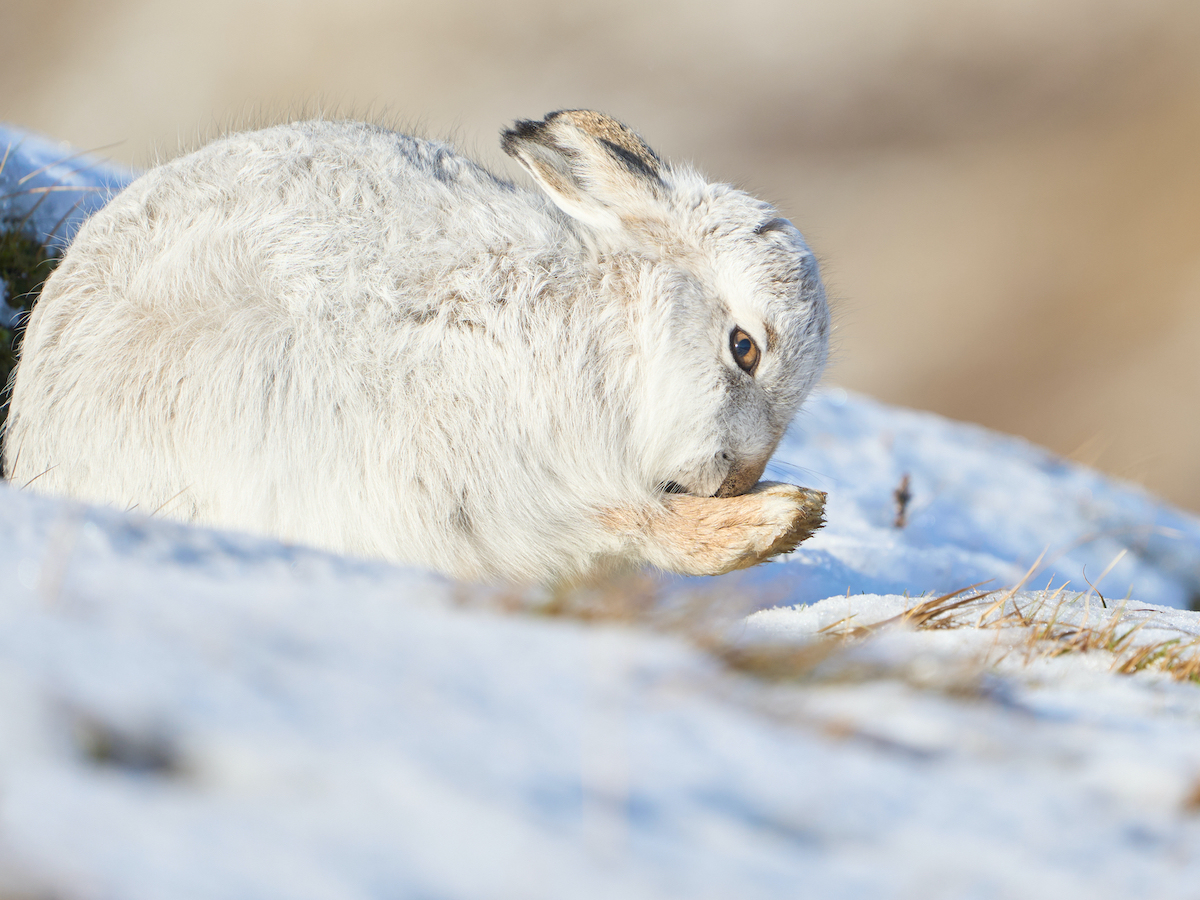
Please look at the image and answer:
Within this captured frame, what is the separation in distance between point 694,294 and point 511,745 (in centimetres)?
259

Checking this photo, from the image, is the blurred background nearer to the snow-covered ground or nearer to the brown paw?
the brown paw

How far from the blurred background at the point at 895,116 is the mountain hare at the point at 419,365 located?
45.1ft

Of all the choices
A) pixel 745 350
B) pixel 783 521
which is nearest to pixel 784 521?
pixel 783 521

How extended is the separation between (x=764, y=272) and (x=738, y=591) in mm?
1733

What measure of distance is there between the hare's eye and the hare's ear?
25.7 inches

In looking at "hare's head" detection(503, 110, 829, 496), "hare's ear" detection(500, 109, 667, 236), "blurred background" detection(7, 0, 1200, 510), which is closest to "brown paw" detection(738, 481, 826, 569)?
"hare's head" detection(503, 110, 829, 496)

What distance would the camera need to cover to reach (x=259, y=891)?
1.18 meters

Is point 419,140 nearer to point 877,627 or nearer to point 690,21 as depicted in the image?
point 877,627

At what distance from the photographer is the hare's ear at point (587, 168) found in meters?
3.98

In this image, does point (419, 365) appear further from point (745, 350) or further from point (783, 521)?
point (783, 521)

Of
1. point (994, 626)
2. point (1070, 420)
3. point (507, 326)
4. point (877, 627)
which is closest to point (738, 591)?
point (877, 627)

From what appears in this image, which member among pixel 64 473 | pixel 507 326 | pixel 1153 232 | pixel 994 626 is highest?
pixel 1153 232

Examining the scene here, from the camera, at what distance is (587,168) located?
4094 millimetres

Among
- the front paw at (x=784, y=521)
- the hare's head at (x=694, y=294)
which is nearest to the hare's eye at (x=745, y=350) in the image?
the hare's head at (x=694, y=294)
